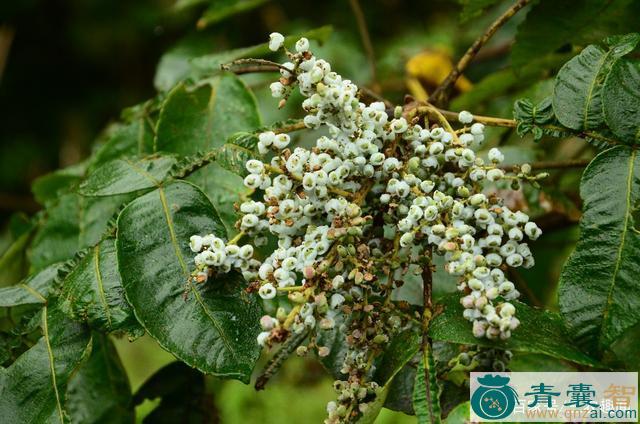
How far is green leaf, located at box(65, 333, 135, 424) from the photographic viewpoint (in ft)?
2.94

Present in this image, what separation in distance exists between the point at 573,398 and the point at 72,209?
0.70 metres

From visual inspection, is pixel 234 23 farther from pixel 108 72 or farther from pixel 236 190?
pixel 108 72

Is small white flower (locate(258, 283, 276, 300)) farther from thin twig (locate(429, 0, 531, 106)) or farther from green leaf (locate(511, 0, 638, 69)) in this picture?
green leaf (locate(511, 0, 638, 69))

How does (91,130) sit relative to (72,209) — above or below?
above

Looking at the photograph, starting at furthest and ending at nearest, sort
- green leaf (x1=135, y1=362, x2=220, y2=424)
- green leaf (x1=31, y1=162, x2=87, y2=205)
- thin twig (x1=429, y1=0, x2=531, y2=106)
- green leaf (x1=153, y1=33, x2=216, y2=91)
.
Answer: green leaf (x1=153, y1=33, x2=216, y2=91) → green leaf (x1=31, y1=162, x2=87, y2=205) → green leaf (x1=135, y1=362, x2=220, y2=424) → thin twig (x1=429, y1=0, x2=531, y2=106)

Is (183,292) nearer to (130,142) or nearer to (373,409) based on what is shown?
(373,409)

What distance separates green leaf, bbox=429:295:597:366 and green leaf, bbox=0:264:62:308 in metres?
0.41

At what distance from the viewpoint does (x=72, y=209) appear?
978 millimetres

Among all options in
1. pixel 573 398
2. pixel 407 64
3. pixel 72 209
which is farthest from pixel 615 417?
pixel 407 64

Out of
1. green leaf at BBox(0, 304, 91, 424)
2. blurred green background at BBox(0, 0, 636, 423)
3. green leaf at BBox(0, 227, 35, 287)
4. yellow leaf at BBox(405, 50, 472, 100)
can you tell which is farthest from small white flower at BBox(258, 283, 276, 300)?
yellow leaf at BBox(405, 50, 472, 100)

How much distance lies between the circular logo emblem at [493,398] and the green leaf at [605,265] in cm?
8

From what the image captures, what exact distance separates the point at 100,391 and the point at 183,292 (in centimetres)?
34

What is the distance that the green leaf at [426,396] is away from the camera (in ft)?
1.86

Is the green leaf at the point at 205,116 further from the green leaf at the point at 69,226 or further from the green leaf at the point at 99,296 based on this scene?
the green leaf at the point at 99,296
